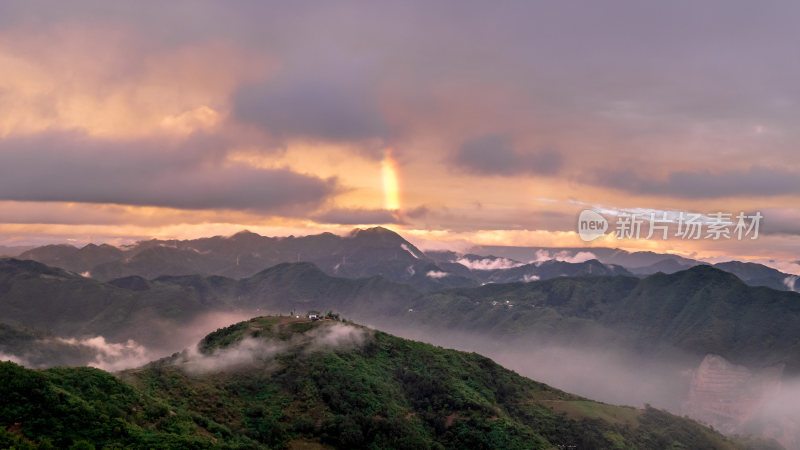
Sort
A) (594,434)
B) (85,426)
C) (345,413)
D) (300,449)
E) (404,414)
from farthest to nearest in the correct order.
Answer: (594,434), (404,414), (345,413), (300,449), (85,426)

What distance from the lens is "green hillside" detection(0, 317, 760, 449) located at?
275 feet

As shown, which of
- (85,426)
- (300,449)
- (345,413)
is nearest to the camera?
(85,426)

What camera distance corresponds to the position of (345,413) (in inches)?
5581

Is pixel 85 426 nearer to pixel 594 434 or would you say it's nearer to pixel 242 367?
pixel 242 367

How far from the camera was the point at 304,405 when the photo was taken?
14225 centimetres

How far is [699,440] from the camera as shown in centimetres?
18912

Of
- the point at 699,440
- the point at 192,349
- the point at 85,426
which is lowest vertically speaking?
the point at 699,440

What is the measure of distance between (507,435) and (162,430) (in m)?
93.2

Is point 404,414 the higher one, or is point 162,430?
point 162,430

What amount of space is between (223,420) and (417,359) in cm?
8641

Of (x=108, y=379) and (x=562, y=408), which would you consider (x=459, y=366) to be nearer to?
(x=562, y=408)

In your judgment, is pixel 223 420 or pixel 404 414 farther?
pixel 404 414

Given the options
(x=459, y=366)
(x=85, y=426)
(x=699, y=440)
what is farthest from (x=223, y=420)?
(x=699, y=440)

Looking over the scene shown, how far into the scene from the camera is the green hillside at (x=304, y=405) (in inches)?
3300
